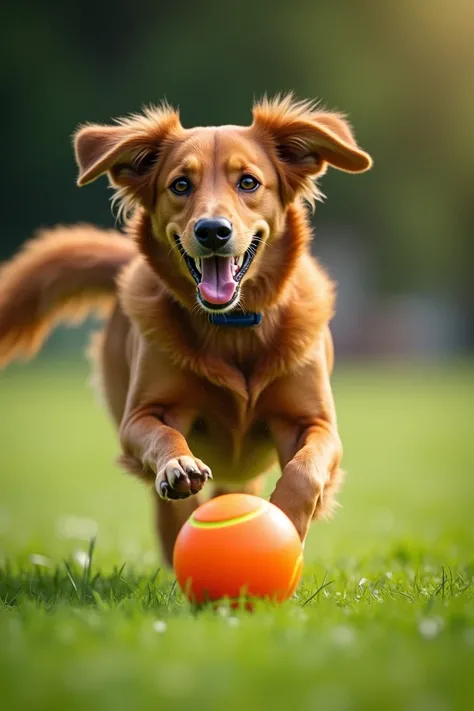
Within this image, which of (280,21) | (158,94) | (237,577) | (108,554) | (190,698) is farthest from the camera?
(280,21)

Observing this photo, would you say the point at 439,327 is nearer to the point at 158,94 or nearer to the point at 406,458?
the point at 158,94

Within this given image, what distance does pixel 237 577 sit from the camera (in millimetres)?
3625

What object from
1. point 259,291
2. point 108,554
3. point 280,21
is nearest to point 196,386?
Result: point 259,291

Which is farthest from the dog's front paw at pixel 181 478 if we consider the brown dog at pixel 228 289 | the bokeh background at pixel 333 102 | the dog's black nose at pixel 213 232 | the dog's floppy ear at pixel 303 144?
the bokeh background at pixel 333 102

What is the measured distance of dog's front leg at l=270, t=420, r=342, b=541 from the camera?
4098 mm

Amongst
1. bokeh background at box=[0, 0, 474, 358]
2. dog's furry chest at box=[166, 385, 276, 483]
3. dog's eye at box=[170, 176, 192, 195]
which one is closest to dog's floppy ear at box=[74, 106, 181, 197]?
dog's eye at box=[170, 176, 192, 195]

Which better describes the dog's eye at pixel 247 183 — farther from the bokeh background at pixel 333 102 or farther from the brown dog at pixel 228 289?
the bokeh background at pixel 333 102

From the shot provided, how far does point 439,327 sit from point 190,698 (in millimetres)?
32193

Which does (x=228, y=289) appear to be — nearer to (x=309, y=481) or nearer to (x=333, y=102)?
(x=309, y=481)

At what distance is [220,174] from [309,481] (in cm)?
132

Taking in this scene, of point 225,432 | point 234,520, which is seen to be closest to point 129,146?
point 225,432

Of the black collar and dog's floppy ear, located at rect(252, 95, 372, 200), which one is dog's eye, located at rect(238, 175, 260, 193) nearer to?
dog's floppy ear, located at rect(252, 95, 372, 200)

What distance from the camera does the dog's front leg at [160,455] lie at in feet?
12.7

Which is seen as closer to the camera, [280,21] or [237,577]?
[237,577]
